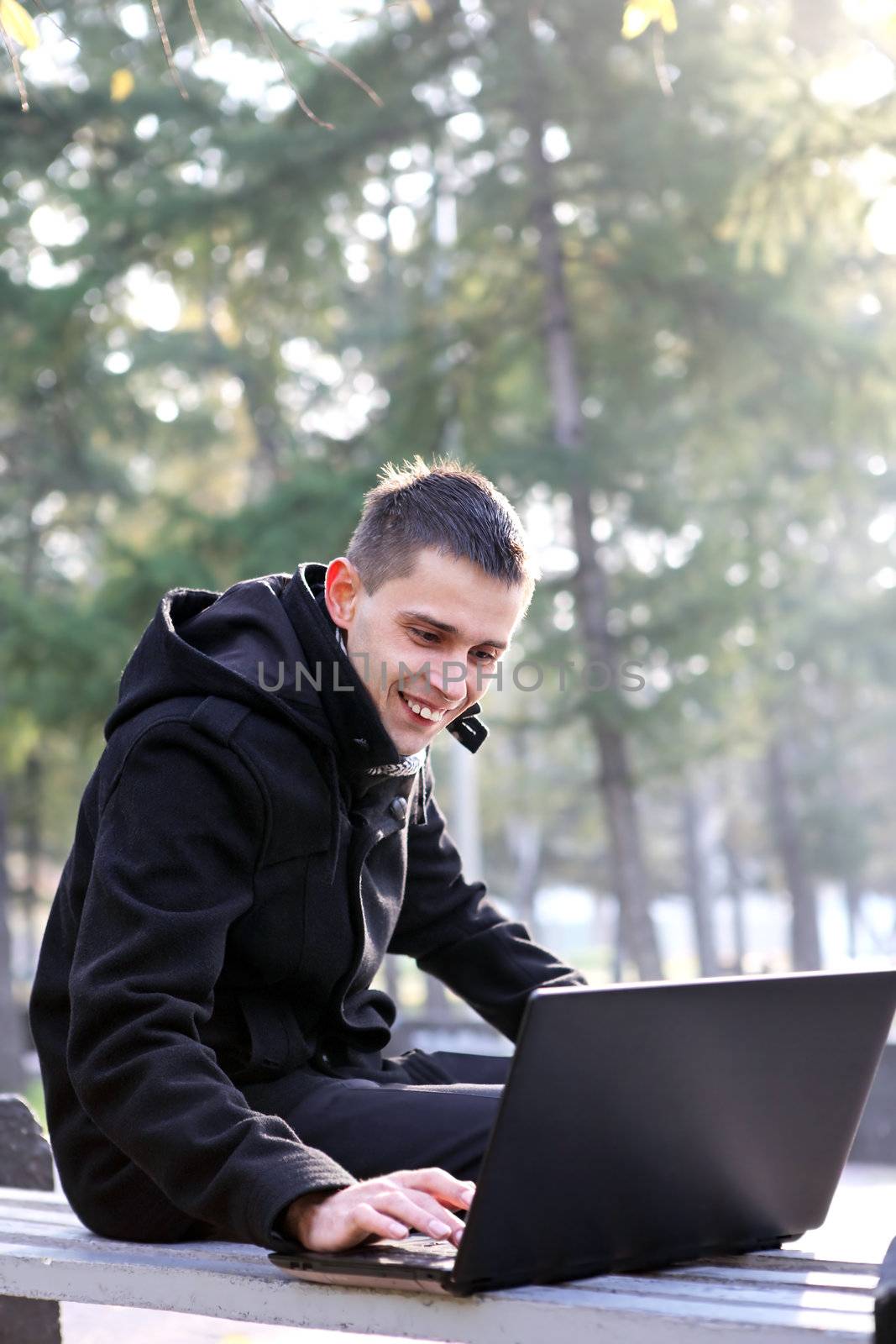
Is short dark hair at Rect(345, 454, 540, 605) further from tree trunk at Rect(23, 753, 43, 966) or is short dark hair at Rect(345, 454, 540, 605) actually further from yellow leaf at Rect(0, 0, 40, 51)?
tree trunk at Rect(23, 753, 43, 966)

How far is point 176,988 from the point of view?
2.19m

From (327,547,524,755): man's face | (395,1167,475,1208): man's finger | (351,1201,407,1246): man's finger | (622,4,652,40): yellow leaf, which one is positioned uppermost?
(622,4,652,40): yellow leaf

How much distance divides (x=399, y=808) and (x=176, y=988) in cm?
68

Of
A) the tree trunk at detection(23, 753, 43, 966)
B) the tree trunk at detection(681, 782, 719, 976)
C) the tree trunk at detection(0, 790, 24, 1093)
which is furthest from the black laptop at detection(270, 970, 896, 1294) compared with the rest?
the tree trunk at detection(681, 782, 719, 976)

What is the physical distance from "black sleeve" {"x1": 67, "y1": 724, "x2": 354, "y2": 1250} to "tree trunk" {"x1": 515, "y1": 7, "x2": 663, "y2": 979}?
786cm

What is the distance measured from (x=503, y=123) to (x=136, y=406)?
5.89m

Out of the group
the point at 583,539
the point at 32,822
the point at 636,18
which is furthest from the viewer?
the point at 32,822

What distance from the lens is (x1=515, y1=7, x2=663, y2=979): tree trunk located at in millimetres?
10305

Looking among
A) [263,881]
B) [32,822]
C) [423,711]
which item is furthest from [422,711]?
[32,822]

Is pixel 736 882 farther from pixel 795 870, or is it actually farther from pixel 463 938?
pixel 463 938

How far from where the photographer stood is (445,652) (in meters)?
2.54

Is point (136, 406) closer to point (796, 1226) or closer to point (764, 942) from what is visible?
point (796, 1226)

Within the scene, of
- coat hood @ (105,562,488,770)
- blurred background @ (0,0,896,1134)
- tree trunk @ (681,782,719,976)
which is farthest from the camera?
tree trunk @ (681,782,719,976)

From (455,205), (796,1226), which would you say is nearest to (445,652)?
(796,1226)
